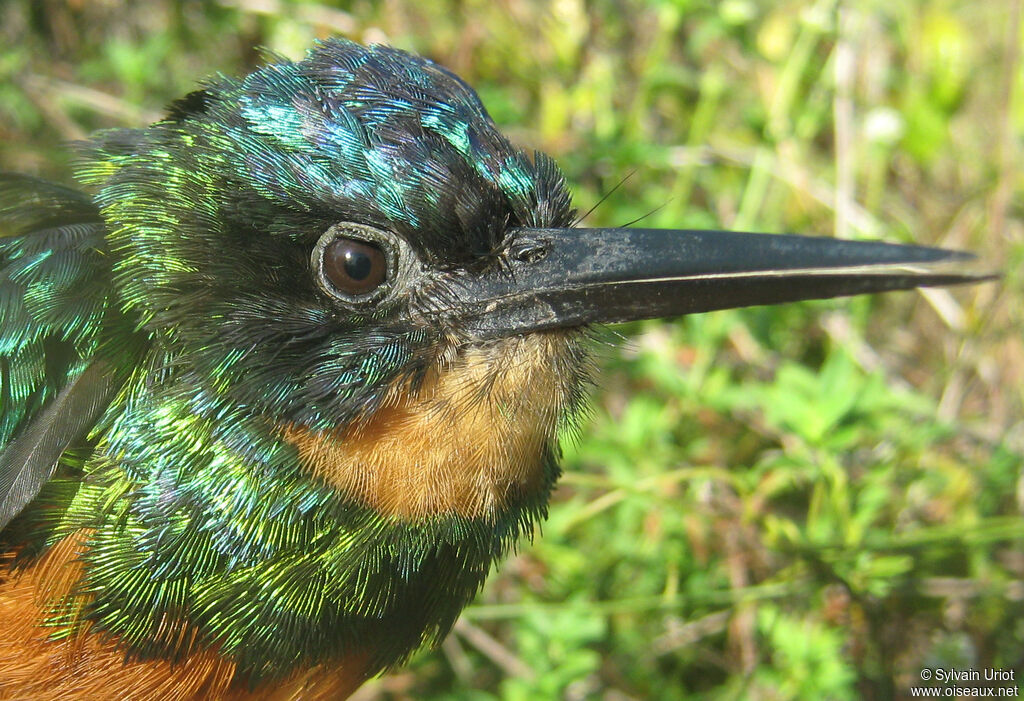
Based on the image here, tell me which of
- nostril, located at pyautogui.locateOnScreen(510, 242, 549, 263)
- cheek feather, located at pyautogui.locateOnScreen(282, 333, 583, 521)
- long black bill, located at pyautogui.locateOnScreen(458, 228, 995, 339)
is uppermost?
nostril, located at pyautogui.locateOnScreen(510, 242, 549, 263)

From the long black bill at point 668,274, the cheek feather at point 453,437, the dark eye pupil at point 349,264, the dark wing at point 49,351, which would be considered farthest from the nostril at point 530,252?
the dark wing at point 49,351

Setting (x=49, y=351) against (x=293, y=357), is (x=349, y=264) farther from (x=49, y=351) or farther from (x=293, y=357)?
(x=49, y=351)

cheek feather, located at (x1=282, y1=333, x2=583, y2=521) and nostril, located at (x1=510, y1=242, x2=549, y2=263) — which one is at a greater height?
nostril, located at (x1=510, y1=242, x2=549, y2=263)

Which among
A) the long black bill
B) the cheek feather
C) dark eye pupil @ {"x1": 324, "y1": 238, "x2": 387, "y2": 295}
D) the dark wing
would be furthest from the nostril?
the dark wing

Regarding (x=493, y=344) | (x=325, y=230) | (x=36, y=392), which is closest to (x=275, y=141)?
(x=325, y=230)

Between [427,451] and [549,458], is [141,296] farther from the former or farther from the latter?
[549,458]

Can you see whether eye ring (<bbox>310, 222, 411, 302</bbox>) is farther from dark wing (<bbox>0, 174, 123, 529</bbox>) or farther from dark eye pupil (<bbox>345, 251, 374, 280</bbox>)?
dark wing (<bbox>0, 174, 123, 529</bbox>)
